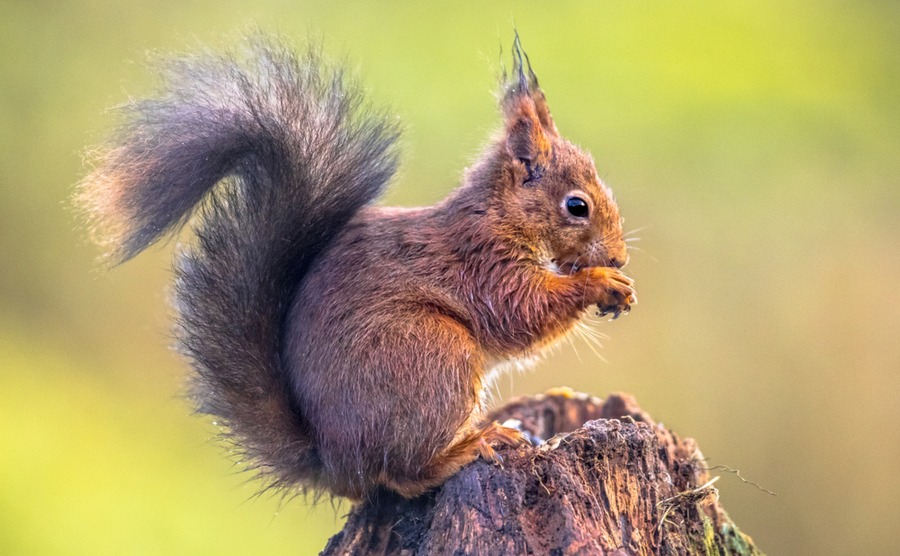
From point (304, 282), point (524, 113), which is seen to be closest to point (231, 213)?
point (304, 282)

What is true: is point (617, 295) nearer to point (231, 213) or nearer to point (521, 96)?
point (521, 96)

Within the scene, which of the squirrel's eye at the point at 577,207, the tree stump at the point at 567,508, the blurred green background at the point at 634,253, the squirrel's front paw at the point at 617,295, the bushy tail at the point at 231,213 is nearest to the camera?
the tree stump at the point at 567,508

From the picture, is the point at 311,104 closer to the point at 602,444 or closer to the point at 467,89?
the point at 602,444

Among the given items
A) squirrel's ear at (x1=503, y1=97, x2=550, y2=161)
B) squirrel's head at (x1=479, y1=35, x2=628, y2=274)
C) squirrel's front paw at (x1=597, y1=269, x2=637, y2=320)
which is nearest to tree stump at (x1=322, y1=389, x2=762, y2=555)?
squirrel's front paw at (x1=597, y1=269, x2=637, y2=320)

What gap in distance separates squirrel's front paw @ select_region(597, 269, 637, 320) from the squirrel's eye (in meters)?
0.18

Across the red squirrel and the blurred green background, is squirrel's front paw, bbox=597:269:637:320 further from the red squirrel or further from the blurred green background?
the blurred green background

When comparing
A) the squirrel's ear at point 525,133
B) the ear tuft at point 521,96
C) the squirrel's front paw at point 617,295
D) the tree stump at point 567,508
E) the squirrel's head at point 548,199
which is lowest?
the tree stump at point 567,508

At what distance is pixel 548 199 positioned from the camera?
2.20 m

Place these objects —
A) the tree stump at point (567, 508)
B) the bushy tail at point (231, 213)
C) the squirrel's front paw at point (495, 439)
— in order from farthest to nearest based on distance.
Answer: the bushy tail at point (231, 213) < the squirrel's front paw at point (495, 439) < the tree stump at point (567, 508)

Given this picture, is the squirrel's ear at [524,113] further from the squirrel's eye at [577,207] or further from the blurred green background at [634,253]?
the blurred green background at [634,253]

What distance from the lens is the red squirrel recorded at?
1.78 m

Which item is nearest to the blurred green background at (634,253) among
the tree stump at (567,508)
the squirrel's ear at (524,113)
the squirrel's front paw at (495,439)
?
the squirrel's ear at (524,113)

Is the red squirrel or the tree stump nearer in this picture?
the tree stump

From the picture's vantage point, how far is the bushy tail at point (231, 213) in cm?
183
